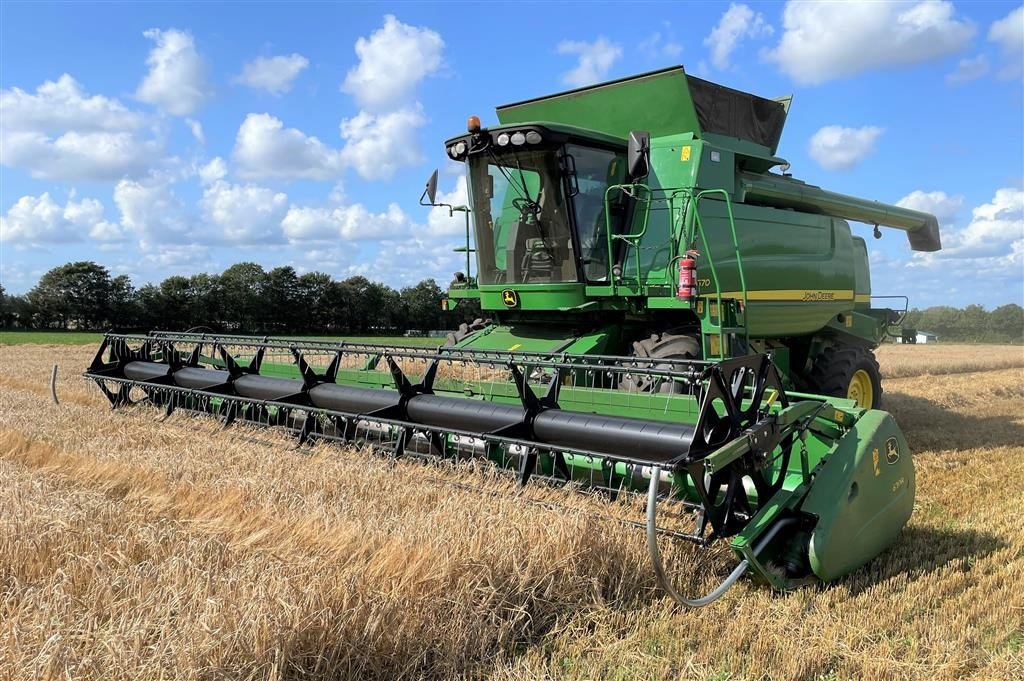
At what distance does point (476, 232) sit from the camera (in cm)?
569

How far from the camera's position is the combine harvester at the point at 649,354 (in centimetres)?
277

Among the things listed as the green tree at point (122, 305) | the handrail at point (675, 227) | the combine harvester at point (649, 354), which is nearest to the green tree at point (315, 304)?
the green tree at point (122, 305)

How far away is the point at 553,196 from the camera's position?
198 inches

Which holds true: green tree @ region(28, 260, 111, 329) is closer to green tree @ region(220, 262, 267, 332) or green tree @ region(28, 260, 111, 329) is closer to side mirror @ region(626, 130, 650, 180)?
green tree @ region(220, 262, 267, 332)

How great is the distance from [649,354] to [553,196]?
129 centimetres

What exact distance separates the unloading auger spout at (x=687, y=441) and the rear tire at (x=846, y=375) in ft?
8.23

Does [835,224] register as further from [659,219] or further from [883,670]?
[883,670]

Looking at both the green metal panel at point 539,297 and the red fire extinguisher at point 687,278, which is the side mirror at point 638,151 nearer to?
the red fire extinguisher at point 687,278

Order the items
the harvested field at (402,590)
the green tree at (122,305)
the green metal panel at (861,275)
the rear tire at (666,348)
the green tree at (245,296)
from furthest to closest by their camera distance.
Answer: the green tree at (245,296) < the green tree at (122,305) < the green metal panel at (861,275) < the rear tire at (666,348) < the harvested field at (402,590)

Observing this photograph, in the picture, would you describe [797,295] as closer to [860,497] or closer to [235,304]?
[860,497]

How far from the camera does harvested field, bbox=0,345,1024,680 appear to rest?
1734 millimetres

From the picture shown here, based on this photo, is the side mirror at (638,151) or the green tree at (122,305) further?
the green tree at (122,305)

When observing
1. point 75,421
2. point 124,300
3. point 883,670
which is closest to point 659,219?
point 883,670

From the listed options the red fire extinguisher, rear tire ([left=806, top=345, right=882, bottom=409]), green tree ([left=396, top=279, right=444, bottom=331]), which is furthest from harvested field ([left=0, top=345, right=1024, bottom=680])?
green tree ([left=396, top=279, right=444, bottom=331])
